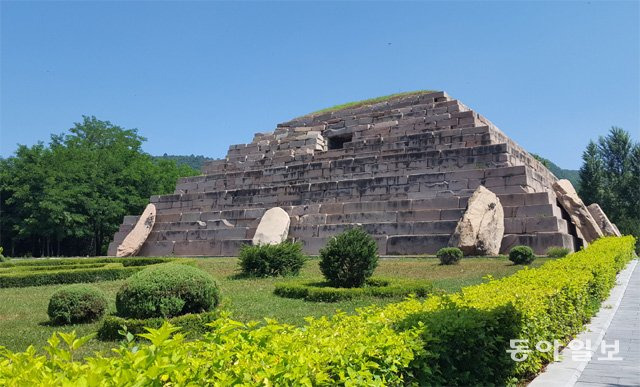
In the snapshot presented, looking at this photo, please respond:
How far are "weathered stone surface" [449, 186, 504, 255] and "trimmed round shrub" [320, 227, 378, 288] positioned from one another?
17.1 ft

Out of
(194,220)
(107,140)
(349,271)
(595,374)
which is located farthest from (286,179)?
(107,140)

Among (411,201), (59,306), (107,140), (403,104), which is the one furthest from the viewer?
(107,140)

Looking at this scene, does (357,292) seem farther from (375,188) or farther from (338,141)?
(338,141)

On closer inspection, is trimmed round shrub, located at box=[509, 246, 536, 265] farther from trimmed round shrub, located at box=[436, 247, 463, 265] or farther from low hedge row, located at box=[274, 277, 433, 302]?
low hedge row, located at box=[274, 277, 433, 302]

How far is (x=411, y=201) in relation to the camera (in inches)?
670

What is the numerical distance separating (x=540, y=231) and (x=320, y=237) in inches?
283

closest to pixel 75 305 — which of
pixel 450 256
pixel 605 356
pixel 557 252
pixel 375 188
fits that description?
pixel 605 356

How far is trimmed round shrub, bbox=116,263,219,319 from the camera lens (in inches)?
266

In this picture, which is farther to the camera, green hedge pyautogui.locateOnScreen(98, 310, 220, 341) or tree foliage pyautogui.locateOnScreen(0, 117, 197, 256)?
tree foliage pyautogui.locateOnScreen(0, 117, 197, 256)

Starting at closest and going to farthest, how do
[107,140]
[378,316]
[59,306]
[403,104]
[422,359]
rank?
[422,359] < [378,316] < [59,306] < [403,104] < [107,140]

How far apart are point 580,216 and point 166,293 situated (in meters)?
14.7

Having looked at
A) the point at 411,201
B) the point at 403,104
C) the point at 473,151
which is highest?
the point at 403,104

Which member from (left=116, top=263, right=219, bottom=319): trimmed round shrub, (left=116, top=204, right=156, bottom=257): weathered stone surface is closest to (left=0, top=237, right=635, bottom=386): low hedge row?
(left=116, top=263, right=219, bottom=319): trimmed round shrub

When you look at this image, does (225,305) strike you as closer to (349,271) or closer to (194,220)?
(349,271)
